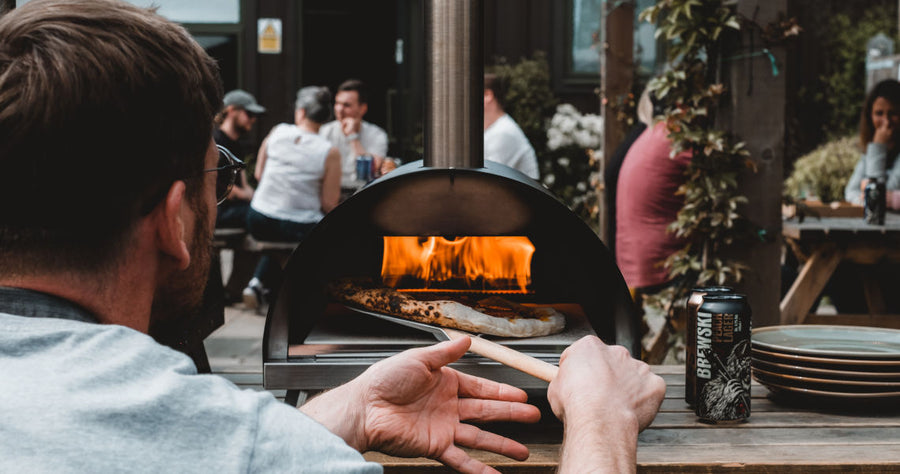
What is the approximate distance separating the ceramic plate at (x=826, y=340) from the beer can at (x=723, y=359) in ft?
0.54

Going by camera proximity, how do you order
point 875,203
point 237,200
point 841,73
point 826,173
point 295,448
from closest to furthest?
point 295,448, point 875,203, point 237,200, point 826,173, point 841,73

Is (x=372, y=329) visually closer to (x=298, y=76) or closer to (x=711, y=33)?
(x=711, y=33)

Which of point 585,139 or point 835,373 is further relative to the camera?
point 585,139

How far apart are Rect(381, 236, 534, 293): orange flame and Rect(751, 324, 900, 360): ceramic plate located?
60cm

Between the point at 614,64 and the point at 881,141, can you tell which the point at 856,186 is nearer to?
the point at 881,141

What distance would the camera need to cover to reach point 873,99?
5844 mm

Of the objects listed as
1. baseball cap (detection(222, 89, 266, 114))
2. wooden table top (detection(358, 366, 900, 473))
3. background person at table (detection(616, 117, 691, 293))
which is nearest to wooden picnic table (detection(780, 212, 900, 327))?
background person at table (detection(616, 117, 691, 293))

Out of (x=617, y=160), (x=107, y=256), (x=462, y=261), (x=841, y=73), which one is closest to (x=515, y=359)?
(x=462, y=261)

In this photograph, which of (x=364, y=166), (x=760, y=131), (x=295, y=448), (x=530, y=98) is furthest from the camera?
(x=530, y=98)

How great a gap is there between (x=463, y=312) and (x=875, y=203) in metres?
3.44

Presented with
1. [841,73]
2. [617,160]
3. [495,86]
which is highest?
[841,73]

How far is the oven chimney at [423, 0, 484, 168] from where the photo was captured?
2.07 metres

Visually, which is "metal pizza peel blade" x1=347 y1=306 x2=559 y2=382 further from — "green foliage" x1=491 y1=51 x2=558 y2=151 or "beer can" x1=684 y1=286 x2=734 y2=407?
"green foliage" x1=491 y1=51 x2=558 y2=151

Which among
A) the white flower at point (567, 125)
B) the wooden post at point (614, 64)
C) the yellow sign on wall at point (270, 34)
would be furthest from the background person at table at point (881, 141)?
the yellow sign on wall at point (270, 34)
